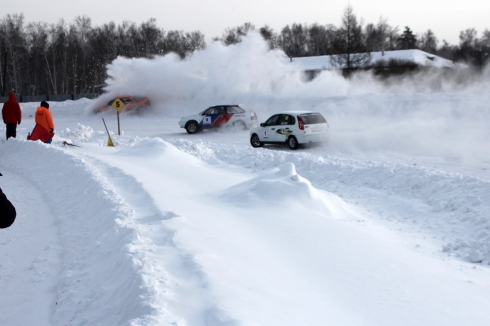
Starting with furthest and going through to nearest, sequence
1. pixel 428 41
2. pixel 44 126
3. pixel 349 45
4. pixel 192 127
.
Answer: pixel 428 41 → pixel 349 45 → pixel 192 127 → pixel 44 126

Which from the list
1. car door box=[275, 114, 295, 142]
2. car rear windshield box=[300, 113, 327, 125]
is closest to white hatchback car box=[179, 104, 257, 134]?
car door box=[275, 114, 295, 142]

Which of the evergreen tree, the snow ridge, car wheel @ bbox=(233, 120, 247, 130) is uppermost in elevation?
the evergreen tree

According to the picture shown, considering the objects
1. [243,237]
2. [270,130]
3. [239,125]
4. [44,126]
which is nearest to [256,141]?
[270,130]

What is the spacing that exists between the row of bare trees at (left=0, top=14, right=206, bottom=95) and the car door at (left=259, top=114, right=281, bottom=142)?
56267mm

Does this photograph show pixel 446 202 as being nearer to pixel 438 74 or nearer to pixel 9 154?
pixel 9 154

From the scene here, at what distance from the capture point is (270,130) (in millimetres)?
17734

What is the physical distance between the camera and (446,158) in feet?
46.3

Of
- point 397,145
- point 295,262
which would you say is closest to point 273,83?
point 397,145

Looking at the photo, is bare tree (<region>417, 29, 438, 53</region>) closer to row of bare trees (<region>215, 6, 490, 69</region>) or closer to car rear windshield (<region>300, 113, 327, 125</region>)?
row of bare trees (<region>215, 6, 490, 69</region>)

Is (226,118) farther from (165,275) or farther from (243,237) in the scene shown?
(165,275)

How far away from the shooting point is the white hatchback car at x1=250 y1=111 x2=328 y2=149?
55.4ft

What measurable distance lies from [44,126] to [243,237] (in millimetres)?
11850

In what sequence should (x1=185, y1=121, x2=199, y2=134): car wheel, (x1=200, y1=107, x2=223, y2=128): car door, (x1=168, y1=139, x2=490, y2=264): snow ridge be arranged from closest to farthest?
(x1=168, y1=139, x2=490, y2=264): snow ridge
(x1=200, y1=107, x2=223, y2=128): car door
(x1=185, y1=121, x2=199, y2=134): car wheel

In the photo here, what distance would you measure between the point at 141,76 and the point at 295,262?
103 ft
